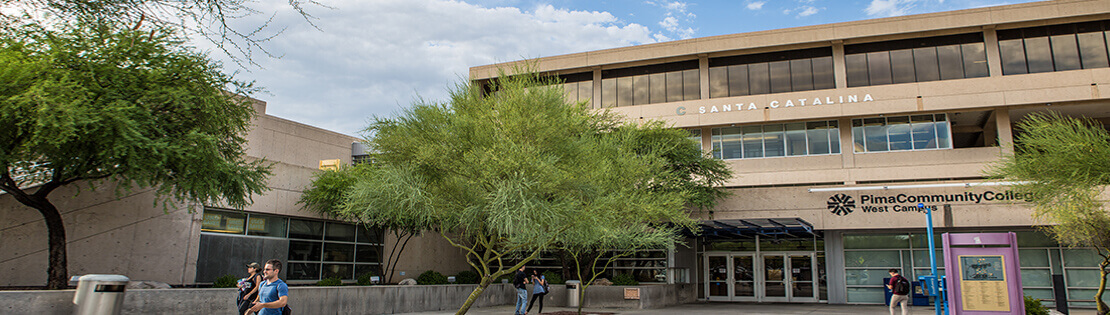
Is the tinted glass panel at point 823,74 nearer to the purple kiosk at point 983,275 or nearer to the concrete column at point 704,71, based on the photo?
the concrete column at point 704,71

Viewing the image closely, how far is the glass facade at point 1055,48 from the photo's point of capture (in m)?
28.8

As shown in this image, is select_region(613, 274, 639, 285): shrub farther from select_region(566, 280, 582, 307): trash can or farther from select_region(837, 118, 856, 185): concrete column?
select_region(837, 118, 856, 185): concrete column

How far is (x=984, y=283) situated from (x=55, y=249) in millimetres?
19453

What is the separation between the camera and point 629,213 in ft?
53.0

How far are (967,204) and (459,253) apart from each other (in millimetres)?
21500

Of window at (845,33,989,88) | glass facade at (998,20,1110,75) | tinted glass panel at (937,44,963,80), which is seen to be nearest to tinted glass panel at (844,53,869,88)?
window at (845,33,989,88)

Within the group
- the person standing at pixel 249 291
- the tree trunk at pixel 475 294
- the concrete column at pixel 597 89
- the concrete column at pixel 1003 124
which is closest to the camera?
the person standing at pixel 249 291

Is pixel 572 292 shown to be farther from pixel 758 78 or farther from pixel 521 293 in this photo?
pixel 758 78

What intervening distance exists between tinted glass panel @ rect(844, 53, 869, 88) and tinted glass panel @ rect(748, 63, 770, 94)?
379cm

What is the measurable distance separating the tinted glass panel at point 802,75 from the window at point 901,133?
2929mm

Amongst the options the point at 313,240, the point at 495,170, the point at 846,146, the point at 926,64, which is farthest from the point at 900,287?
the point at 313,240

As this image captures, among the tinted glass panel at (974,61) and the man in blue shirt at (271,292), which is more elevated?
the tinted glass panel at (974,61)

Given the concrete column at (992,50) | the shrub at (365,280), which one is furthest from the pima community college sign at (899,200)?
the shrub at (365,280)

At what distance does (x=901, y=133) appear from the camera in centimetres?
3047
